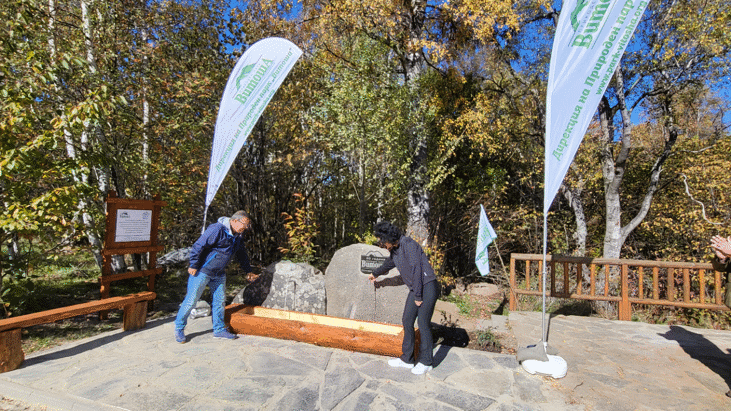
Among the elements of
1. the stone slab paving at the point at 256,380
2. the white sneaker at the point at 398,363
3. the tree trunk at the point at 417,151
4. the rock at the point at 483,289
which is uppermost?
the tree trunk at the point at 417,151

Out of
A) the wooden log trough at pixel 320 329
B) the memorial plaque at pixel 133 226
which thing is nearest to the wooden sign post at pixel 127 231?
the memorial plaque at pixel 133 226

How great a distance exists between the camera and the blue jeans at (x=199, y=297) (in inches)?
181

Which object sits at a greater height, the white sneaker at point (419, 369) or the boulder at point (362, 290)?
the boulder at point (362, 290)

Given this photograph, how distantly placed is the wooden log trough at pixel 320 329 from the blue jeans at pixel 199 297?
219 mm

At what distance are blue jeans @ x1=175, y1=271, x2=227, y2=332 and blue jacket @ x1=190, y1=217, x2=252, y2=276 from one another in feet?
0.34

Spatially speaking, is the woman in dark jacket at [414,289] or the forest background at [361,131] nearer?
the woman in dark jacket at [414,289]

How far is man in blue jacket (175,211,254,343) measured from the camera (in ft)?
14.9

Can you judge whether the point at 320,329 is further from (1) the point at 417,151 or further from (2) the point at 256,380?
(1) the point at 417,151

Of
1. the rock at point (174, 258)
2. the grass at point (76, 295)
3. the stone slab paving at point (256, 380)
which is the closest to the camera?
Answer: the stone slab paving at point (256, 380)

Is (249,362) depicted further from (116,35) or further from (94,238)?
(116,35)

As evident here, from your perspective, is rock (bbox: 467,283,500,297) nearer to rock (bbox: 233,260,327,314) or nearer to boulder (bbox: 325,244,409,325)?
boulder (bbox: 325,244,409,325)

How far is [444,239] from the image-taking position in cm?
1110

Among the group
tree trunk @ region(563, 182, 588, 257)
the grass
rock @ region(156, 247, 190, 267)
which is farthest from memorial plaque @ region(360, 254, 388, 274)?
tree trunk @ region(563, 182, 588, 257)

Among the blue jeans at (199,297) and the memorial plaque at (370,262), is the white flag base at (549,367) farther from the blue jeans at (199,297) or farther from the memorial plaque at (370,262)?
the blue jeans at (199,297)
